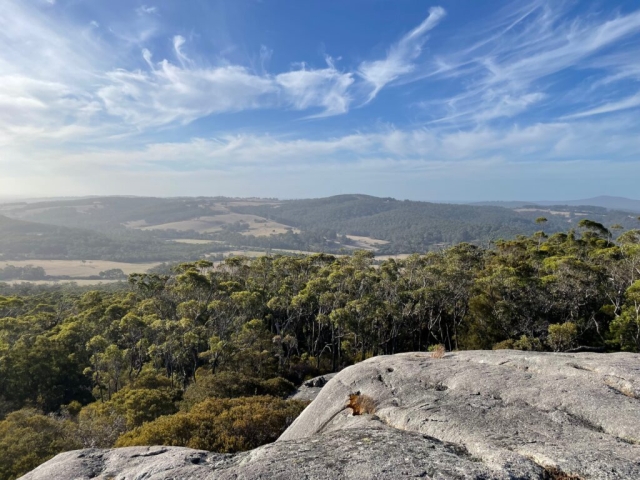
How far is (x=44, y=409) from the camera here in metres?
40.0

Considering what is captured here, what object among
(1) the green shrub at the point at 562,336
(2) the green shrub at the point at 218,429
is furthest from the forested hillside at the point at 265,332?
(2) the green shrub at the point at 218,429

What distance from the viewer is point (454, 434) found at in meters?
8.71

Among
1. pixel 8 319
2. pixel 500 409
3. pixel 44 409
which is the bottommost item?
pixel 44 409

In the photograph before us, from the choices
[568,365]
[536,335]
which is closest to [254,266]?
[536,335]

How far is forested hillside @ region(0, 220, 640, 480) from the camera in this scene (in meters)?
32.2

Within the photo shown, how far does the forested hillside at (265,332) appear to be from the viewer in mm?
32219

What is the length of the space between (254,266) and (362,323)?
2468 cm

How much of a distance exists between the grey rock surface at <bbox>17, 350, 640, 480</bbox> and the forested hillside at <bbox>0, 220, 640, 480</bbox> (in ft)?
43.2

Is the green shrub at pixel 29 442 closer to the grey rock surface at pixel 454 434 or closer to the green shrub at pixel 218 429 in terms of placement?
the green shrub at pixel 218 429

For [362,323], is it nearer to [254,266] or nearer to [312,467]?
[254,266]

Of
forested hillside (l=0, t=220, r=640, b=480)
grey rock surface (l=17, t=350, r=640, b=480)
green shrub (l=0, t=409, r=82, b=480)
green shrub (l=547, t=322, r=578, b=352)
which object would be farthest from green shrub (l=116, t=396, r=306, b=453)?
green shrub (l=547, t=322, r=578, b=352)

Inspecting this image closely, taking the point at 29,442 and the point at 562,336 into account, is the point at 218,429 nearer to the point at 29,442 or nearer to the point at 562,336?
the point at 29,442

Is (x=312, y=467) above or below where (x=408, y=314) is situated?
above

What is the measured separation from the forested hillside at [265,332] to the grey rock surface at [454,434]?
13.2 m
